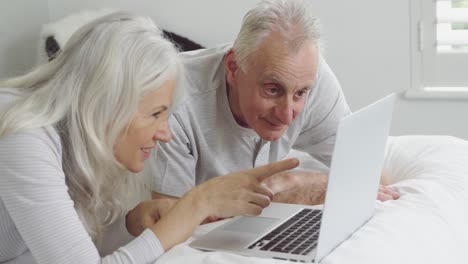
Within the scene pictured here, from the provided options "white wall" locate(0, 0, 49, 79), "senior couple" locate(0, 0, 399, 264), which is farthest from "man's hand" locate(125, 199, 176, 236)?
"white wall" locate(0, 0, 49, 79)

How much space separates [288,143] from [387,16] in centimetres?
126

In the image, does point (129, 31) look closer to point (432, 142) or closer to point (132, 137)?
point (132, 137)

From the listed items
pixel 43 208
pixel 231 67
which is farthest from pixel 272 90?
pixel 43 208

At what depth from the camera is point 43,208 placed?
1199mm

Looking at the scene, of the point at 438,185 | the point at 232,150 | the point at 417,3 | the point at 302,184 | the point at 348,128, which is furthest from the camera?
the point at 417,3

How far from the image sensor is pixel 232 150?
1.84 meters

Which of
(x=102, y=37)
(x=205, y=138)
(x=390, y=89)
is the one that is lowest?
(x=390, y=89)

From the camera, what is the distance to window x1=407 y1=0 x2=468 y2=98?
2.95 m

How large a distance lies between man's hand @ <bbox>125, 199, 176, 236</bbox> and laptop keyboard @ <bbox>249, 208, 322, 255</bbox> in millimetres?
246

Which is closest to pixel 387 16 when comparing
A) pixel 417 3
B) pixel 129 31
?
pixel 417 3

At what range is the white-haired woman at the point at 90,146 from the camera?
1.21 m

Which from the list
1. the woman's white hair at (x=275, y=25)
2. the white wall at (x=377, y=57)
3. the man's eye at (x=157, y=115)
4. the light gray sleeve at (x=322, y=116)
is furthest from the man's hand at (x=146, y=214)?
the white wall at (x=377, y=57)

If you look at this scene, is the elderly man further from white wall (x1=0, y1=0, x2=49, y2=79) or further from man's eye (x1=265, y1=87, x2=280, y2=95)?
white wall (x1=0, y1=0, x2=49, y2=79)

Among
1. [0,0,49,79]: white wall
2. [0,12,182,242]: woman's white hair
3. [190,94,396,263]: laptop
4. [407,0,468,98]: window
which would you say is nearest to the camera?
[190,94,396,263]: laptop
